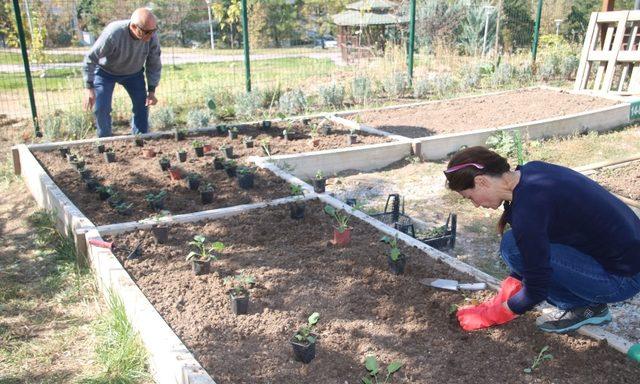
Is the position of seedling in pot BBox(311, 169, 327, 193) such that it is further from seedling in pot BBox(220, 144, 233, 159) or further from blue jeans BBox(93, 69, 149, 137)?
blue jeans BBox(93, 69, 149, 137)

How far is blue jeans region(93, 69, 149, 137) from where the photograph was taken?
253 inches

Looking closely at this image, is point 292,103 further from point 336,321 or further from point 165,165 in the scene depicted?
point 336,321

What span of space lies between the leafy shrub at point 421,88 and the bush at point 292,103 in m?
2.42

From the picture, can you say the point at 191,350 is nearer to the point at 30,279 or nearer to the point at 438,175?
the point at 30,279

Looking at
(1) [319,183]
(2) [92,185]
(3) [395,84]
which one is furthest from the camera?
(3) [395,84]

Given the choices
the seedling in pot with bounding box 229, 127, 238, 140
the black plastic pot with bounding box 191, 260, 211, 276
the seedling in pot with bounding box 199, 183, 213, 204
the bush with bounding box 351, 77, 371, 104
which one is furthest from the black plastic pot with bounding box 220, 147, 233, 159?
the bush with bounding box 351, 77, 371, 104

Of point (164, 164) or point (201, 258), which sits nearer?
point (201, 258)

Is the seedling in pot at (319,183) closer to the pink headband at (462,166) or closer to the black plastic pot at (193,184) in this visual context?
the black plastic pot at (193,184)

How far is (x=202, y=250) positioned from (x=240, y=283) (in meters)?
0.52

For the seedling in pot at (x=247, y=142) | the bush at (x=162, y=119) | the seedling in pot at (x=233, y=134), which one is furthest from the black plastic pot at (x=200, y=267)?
the bush at (x=162, y=119)

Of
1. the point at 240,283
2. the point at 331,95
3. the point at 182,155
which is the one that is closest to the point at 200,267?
the point at 240,283

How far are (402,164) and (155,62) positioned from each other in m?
3.28

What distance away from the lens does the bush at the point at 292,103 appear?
28.8ft

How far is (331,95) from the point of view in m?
9.34
